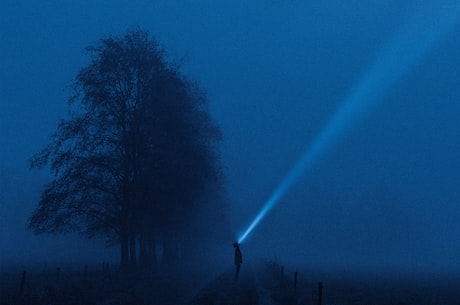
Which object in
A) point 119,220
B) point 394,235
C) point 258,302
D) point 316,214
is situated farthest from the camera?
point 316,214

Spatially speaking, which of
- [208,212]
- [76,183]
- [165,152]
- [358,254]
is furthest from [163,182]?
[358,254]

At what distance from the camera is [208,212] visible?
6016cm

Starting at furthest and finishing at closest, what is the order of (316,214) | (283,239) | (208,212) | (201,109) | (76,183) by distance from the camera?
(283,239) < (316,214) < (208,212) < (201,109) < (76,183)

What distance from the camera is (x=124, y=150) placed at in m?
38.3

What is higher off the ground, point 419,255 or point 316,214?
point 316,214

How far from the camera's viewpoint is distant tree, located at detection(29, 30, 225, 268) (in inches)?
1385

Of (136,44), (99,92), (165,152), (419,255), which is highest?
(136,44)

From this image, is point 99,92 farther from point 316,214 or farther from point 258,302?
point 316,214

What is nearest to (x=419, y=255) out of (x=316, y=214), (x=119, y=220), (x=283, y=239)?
(x=316, y=214)

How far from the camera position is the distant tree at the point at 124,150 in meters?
35.2

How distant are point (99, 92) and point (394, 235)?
102511 mm

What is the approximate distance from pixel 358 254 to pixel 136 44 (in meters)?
110

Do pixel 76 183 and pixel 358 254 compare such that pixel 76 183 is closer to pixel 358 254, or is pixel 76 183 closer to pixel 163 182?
pixel 163 182

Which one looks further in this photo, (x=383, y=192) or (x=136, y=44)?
(x=383, y=192)
